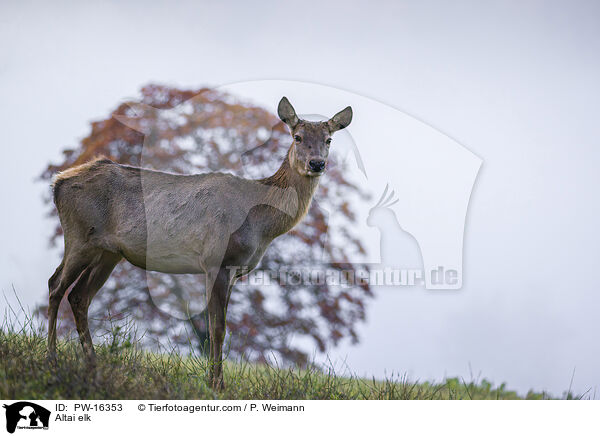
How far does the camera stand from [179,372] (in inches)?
173

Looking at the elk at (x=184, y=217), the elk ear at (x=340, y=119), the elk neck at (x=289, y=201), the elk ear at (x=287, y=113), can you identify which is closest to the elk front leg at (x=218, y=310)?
the elk at (x=184, y=217)

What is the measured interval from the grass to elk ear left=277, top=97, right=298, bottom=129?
192cm

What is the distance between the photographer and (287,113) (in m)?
4.92

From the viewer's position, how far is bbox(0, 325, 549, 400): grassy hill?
12.4 ft

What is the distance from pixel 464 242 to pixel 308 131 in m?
2.11

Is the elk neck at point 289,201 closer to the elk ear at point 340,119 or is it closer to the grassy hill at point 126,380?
the elk ear at point 340,119

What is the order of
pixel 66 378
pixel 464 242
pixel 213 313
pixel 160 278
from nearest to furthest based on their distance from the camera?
pixel 66 378, pixel 213 313, pixel 464 242, pixel 160 278

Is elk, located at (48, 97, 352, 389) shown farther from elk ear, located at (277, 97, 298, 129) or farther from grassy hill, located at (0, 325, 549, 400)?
grassy hill, located at (0, 325, 549, 400)
